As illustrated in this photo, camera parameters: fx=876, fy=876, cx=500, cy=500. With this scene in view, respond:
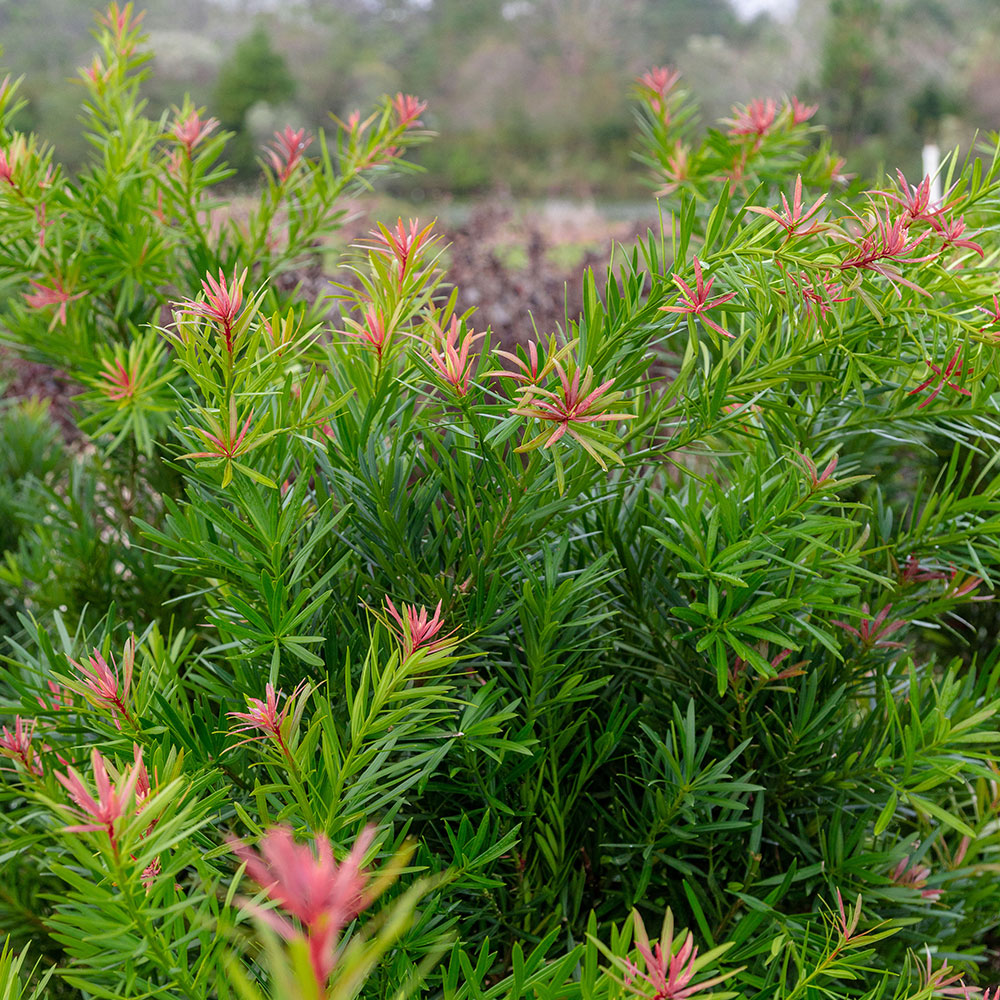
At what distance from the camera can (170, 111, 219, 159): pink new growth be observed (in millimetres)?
1008

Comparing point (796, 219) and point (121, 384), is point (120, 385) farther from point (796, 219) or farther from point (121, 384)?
point (796, 219)

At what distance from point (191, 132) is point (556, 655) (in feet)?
2.61

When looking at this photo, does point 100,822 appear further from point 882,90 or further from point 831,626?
point 882,90

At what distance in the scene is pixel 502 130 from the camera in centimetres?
2097

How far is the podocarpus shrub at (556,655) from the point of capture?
1.52 feet

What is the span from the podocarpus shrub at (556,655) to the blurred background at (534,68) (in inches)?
530

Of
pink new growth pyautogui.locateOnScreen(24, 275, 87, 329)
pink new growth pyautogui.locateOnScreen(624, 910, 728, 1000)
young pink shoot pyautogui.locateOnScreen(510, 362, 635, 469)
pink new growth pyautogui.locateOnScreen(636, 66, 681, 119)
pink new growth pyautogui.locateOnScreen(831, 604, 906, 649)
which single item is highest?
pink new growth pyautogui.locateOnScreen(636, 66, 681, 119)

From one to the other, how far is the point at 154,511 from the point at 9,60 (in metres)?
25.5

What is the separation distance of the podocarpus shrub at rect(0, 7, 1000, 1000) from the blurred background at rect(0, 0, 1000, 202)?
13.5m

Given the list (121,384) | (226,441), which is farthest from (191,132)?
(226,441)

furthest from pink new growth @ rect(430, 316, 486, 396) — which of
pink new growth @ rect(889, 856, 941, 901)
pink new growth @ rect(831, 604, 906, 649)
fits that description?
pink new growth @ rect(889, 856, 941, 901)

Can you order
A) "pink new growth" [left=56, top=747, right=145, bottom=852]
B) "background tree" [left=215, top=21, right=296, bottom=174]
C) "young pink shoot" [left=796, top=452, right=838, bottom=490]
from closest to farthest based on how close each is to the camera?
"pink new growth" [left=56, top=747, right=145, bottom=852] < "young pink shoot" [left=796, top=452, right=838, bottom=490] < "background tree" [left=215, top=21, right=296, bottom=174]

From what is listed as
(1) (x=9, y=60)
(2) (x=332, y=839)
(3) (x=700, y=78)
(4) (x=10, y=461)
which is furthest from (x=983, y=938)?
(1) (x=9, y=60)

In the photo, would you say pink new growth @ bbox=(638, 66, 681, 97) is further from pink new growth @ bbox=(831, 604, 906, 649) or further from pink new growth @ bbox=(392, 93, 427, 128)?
pink new growth @ bbox=(831, 604, 906, 649)
